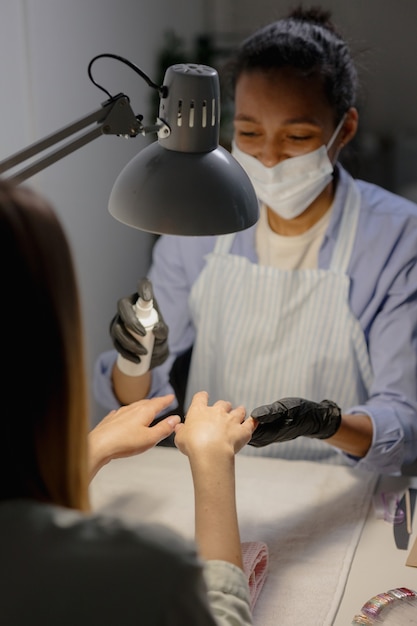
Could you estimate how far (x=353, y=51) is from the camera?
2.01m

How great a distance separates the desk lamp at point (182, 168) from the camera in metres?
1.07

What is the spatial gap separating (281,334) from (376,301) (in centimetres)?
25

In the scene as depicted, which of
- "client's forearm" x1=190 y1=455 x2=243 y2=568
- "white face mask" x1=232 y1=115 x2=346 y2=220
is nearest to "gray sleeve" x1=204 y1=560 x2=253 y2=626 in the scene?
"client's forearm" x1=190 y1=455 x2=243 y2=568

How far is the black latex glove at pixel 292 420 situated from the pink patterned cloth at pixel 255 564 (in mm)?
172

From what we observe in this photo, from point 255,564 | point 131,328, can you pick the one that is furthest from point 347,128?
point 255,564

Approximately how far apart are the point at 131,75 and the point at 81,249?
2.17ft

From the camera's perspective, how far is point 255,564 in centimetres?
125

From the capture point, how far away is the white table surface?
1.27 metres

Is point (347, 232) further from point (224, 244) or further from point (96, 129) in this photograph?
point (96, 129)

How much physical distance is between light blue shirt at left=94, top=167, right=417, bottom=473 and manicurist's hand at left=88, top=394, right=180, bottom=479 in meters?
0.48

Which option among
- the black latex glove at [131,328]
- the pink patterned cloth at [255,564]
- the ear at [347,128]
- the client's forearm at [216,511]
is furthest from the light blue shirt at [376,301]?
the client's forearm at [216,511]

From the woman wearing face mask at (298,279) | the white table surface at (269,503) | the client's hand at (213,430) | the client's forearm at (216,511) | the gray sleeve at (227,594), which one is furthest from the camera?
the woman wearing face mask at (298,279)

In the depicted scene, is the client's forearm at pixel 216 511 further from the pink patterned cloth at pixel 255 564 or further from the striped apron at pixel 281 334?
the striped apron at pixel 281 334

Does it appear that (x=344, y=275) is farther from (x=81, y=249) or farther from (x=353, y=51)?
(x=81, y=249)
